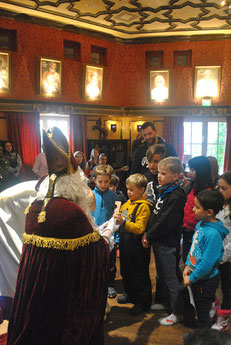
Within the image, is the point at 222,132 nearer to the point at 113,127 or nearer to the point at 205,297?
the point at 113,127

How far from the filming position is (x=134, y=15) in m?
8.27

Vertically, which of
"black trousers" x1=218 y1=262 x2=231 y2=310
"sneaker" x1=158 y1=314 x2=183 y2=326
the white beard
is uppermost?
the white beard

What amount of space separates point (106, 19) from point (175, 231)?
7.79 m

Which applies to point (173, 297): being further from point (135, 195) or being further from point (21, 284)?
point (21, 284)

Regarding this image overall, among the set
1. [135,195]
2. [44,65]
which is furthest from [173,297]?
[44,65]

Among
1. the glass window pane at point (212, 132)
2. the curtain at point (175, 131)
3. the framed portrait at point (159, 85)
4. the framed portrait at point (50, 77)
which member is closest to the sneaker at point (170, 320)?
the framed portrait at point (50, 77)

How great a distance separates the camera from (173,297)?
255cm

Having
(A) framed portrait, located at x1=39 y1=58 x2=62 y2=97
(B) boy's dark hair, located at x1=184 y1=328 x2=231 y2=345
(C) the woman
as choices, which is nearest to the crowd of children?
(B) boy's dark hair, located at x1=184 y1=328 x2=231 y2=345

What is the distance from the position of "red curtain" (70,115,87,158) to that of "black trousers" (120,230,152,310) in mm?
6290

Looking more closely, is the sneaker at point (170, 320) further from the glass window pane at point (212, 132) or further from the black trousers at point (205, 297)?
the glass window pane at point (212, 132)

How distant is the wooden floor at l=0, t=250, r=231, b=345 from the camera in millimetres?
2408

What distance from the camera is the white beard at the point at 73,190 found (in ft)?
5.34

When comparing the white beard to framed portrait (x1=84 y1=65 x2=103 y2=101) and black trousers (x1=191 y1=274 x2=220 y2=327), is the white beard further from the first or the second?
framed portrait (x1=84 y1=65 x2=103 y2=101)

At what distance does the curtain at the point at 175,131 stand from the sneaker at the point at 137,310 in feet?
24.3
